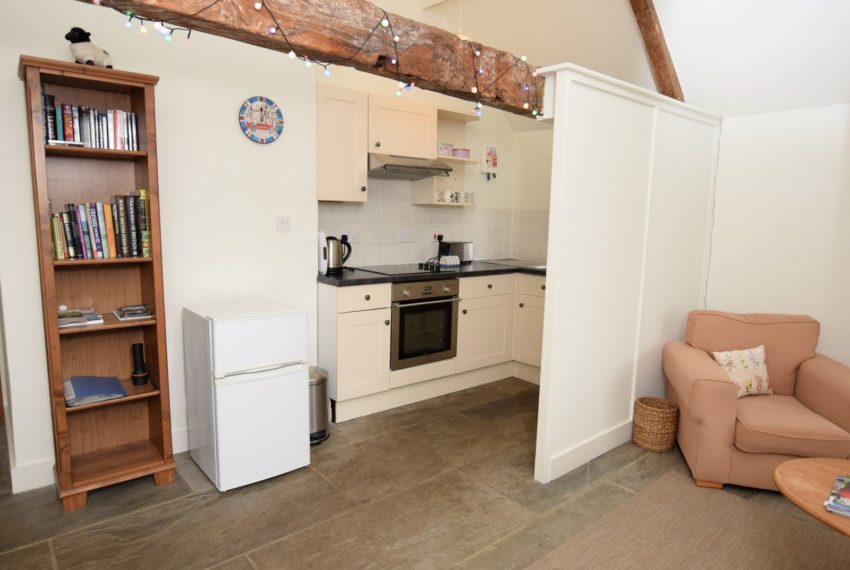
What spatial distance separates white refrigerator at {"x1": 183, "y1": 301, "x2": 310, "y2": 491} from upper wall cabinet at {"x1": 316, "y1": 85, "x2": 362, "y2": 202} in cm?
110

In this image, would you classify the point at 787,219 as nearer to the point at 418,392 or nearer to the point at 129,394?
the point at 418,392

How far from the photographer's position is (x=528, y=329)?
431 centimetres

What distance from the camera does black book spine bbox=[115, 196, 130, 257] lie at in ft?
7.98

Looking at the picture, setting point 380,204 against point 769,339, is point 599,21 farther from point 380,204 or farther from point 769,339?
point 769,339

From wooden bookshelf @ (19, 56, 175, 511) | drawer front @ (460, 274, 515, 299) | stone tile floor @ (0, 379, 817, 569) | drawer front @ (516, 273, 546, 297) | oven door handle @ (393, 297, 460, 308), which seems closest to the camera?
stone tile floor @ (0, 379, 817, 569)

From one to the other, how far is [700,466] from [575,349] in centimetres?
87

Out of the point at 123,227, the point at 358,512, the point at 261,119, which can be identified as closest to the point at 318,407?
the point at 358,512

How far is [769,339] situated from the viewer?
3133mm

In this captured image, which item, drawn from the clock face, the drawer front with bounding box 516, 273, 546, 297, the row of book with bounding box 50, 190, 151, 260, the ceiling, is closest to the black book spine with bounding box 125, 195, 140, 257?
the row of book with bounding box 50, 190, 151, 260

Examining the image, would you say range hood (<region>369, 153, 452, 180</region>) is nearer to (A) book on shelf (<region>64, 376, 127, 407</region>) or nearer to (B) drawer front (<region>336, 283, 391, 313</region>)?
(B) drawer front (<region>336, 283, 391, 313</region>)

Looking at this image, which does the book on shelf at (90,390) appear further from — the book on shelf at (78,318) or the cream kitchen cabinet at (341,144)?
the cream kitchen cabinet at (341,144)

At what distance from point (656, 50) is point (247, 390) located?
10.3 ft

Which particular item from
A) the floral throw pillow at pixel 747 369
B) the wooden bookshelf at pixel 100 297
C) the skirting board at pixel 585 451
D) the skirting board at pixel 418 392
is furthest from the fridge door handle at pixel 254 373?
the floral throw pillow at pixel 747 369

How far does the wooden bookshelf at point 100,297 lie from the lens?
2242mm
